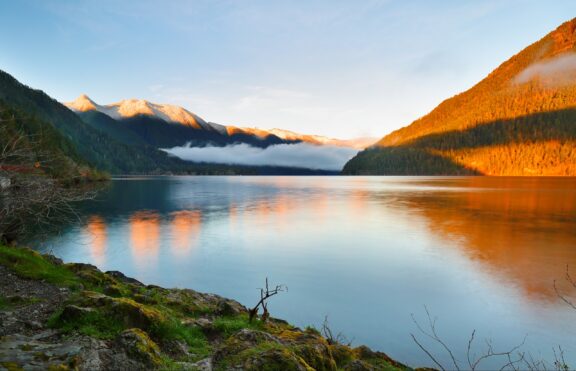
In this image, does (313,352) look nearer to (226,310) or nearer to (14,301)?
(226,310)

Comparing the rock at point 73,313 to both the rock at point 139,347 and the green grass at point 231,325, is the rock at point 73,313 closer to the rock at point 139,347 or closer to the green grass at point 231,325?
the rock at point 139,347

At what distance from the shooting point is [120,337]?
8039 mm

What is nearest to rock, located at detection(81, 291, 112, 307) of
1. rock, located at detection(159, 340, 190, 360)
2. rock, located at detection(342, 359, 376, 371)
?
rock, located at detection(159, 340, 190, 360)

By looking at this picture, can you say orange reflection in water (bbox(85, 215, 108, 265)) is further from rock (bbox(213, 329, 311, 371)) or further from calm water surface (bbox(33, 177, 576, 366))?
rock (bbox(213, 329, 311, 371))

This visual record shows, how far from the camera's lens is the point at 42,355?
22.6 feet

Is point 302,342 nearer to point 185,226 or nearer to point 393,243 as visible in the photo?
point 393,243

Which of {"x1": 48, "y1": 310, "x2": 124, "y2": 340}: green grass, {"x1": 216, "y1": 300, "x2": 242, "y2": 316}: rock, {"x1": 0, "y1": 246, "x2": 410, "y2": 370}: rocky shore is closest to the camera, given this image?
{"x1": 0, "y1": 246, "x2": 410, "y2": 370}: rocky shore

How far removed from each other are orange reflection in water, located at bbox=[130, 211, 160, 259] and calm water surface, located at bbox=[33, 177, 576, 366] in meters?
0.16

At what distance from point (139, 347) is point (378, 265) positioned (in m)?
25.2

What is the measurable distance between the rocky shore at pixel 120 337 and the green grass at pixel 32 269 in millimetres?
33

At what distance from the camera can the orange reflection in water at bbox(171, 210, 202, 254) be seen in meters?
37.4

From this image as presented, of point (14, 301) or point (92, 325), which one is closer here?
point (92, 325)

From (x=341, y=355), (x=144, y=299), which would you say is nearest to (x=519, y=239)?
(x=341, y=355)

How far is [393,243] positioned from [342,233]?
812cm
